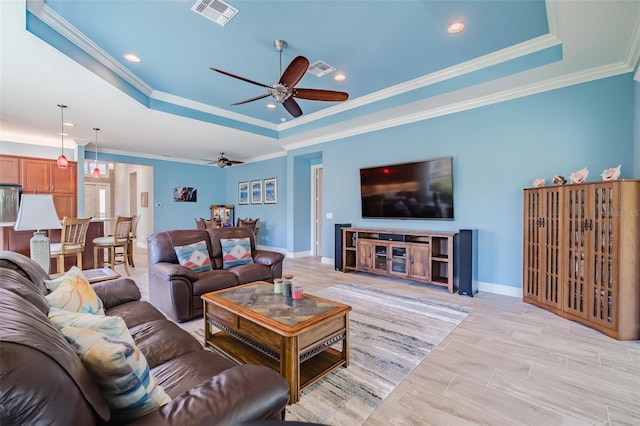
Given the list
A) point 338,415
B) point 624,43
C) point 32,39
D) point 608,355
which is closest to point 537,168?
point 624,43

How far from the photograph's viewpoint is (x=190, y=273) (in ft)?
9.98

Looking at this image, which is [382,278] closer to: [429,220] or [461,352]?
[429,220]

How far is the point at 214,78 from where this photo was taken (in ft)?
12.9

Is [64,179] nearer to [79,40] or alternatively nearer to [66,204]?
[66,204]

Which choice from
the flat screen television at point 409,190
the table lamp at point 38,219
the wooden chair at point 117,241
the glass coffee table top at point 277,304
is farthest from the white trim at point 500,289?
the wooden chair at point 117,241

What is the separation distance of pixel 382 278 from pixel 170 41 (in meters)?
4.43

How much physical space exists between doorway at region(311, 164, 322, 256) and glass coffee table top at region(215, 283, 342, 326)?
4849 mm

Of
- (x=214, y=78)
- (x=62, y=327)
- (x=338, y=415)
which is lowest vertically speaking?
(x=338, y=415)

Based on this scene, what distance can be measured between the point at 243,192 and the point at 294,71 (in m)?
6.76

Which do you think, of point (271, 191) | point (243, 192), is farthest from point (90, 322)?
point (243, 192)

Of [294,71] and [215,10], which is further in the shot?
[294,71]

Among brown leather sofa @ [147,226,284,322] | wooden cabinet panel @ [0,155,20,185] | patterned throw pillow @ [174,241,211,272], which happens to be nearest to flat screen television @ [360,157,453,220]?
brown leather sofa @ [147,226,284,322]

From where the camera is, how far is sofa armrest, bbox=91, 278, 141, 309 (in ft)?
7.44

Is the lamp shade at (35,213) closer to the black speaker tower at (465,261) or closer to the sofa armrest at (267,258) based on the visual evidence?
the sofa armrest at (267,258)
